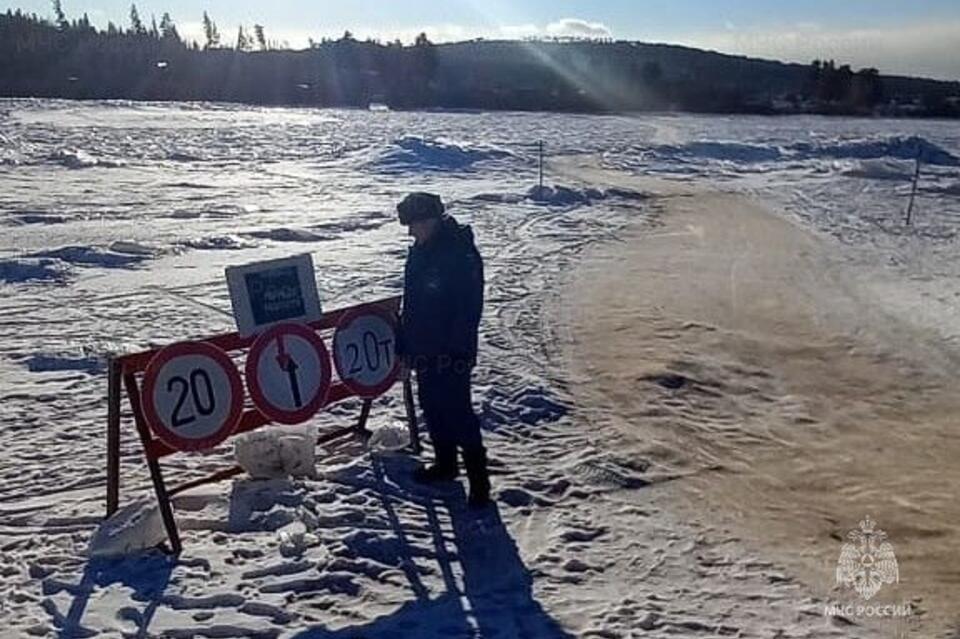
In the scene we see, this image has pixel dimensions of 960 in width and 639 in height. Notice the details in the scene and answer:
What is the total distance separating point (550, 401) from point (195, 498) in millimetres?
2913

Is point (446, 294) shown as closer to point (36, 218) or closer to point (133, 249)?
point (133, 249)

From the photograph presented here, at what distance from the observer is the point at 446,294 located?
5.12 metres

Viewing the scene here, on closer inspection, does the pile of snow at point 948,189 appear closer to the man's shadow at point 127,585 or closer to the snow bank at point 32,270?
the snow bank at point 32,270

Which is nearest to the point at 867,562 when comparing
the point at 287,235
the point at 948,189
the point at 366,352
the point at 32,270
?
the point at 366,352

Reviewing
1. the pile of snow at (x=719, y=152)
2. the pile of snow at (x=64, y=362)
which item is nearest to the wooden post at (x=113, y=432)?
the pile of snow at (x=64, y=362)

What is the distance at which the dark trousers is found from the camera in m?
5.29

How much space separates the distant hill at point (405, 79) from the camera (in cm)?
7756

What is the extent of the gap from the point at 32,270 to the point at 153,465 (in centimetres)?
892

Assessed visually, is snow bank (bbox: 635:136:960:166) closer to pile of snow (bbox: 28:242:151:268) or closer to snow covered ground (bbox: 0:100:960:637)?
snow covered ground (bbox: 0:100:960:637)

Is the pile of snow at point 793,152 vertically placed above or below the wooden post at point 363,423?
below

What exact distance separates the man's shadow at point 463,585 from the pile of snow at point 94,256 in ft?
29.8

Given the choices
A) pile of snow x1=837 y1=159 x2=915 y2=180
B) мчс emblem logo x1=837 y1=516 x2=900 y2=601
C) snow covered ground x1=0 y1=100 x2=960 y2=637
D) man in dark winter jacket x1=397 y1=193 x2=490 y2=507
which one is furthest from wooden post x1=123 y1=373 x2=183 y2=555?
pile of snow x1=837 y1=159 x2=915 y2=180

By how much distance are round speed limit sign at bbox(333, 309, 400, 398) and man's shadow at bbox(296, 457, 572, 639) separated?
61cm

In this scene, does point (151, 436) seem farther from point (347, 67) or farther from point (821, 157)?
point (347, 67)
